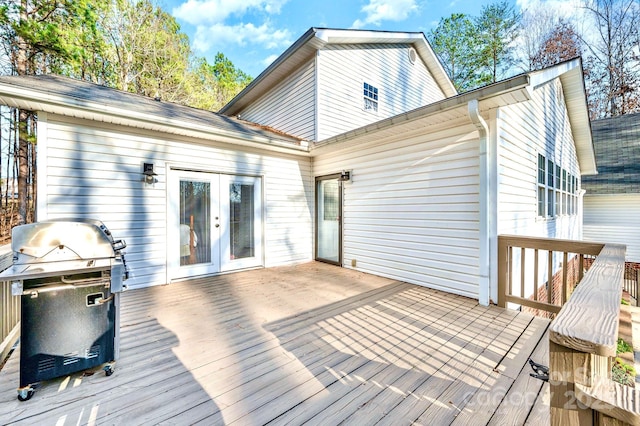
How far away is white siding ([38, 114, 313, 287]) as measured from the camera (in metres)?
3.70

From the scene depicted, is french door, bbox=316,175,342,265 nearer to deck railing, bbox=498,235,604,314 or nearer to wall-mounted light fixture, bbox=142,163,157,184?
deck railing, bbox=498,235,604,314

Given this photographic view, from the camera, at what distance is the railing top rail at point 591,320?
0.69 m

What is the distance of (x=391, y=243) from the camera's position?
4.92 meters

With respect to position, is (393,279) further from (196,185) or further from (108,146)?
(108,146)

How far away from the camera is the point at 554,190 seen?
6.35 metres

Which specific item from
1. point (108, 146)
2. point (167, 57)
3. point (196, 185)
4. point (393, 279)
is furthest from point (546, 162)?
point (167, 57)

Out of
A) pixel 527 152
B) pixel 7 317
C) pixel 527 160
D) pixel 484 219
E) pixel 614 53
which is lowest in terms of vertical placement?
pixel 7 317

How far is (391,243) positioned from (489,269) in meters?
1.62

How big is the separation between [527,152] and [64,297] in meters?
6.35

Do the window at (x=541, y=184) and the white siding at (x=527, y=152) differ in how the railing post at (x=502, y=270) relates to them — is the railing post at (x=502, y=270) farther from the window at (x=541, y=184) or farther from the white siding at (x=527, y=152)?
the window at (x=541, y=184)

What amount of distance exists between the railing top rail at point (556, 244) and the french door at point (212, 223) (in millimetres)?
4311

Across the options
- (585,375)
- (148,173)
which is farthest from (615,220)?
(148,173)

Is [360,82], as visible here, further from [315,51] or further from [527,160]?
[527,160]

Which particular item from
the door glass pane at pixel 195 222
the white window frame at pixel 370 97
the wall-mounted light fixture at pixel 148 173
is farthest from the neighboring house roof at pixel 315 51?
the wall-mounted light fixture at pixel 148 173
